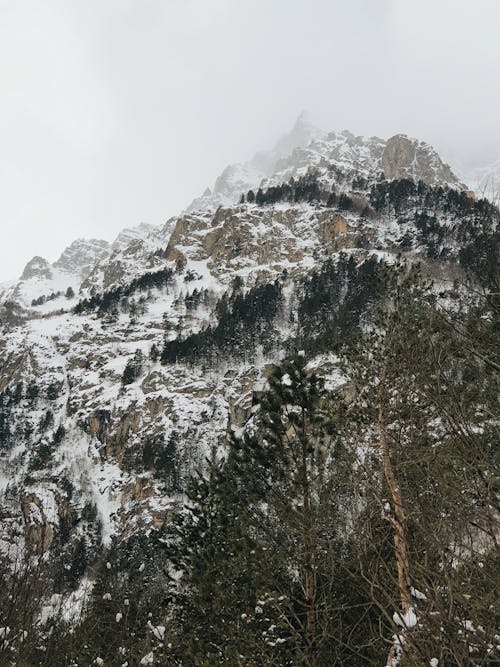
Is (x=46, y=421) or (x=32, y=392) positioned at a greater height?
(x=32, y=392)

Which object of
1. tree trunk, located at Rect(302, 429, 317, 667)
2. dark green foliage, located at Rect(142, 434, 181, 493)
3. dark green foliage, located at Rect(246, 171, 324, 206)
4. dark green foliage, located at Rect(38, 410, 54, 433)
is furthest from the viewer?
dark green foliage, located at Rect(246, 171, 324, 206)

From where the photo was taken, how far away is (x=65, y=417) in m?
92.1

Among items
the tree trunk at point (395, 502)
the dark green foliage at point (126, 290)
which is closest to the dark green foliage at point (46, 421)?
the dark green foliage at point (126, 290)

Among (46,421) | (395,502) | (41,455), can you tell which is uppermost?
(395,502)

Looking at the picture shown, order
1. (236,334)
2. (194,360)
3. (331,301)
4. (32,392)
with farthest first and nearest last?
(32,392), (236,334), (331,301), (194,360)

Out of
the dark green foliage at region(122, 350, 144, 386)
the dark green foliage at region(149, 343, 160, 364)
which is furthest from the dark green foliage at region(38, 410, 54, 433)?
the dark green foliage at region(149, 343, 160, 364)

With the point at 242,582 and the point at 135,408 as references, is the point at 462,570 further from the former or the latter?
the point at 135,408

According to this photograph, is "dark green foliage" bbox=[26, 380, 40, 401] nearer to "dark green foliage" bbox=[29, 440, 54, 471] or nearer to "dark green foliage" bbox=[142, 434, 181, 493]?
"dark green foliage" bbox=[29, 440, 54, 471]

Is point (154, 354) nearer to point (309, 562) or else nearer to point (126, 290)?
point (126, 290)

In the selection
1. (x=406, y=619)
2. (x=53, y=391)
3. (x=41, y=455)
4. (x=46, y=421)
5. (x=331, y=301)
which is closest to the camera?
(x=406, y=619)

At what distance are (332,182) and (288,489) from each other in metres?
150

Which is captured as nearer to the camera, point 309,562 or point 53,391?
point 309,562

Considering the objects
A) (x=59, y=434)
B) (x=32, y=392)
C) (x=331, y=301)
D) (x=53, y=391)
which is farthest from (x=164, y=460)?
(x=331, y=301)

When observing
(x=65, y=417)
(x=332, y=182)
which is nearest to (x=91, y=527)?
(x=65, y=417)
